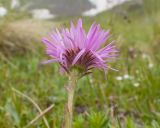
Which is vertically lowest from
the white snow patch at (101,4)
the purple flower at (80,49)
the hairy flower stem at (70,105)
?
the hairy flower stem at (70,105)

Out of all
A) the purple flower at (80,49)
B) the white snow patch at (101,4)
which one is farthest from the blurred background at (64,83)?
the purple flower at (80,49)

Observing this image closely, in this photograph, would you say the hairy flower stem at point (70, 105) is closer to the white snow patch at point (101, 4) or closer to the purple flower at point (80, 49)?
the purple flower at point (80, 49)

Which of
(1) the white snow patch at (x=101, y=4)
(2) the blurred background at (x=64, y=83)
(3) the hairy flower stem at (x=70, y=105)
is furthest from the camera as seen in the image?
(1) the white snow patch at (x=101, y=4)

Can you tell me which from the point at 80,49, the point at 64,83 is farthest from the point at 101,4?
the point at 80,49

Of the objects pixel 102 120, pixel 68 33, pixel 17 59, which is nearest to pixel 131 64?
pixel 17 59

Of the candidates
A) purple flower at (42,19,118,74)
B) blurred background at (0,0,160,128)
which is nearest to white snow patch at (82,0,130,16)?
blurred background at (0,0,160,128)

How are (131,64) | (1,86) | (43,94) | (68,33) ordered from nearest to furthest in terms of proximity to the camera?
(68,33), (43,94), (1,86), (131,64)

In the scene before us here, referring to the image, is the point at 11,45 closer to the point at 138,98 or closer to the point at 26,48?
the point at 26,48

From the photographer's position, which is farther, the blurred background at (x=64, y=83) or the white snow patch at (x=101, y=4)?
the white snow patch at (x=101, y=4)

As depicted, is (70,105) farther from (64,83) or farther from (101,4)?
(101,4)
